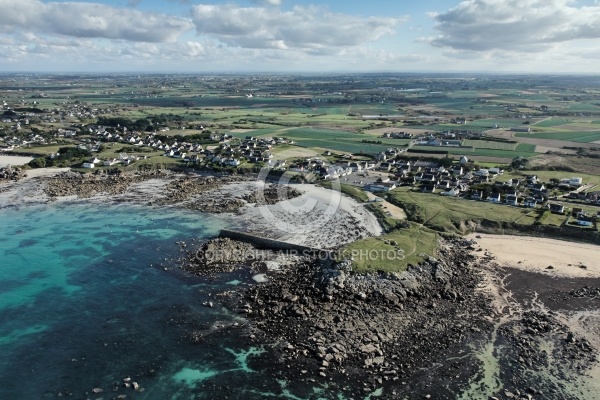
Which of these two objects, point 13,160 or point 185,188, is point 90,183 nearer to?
point 185,188

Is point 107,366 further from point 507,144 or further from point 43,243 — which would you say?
point 507,144

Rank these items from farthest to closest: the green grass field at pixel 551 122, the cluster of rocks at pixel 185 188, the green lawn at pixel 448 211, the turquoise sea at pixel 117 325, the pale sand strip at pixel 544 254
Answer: the green grass field at pixel 551 122 → the cluster of rocks at pixel 185 188 → the green lawn at pixel 448 211 → the pale sand strip at pixel 544 254 → the turquoise sea at pixel 117 325

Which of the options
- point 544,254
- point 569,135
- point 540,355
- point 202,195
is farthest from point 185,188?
point 569,135

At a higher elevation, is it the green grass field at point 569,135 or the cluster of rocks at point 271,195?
the green grass field at point 569,135

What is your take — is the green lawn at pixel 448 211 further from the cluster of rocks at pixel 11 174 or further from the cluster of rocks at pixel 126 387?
the cluster of rocks at pixel 11 174

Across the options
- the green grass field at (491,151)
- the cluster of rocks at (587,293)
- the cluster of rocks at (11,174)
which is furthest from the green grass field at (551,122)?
the cluster of rocks at (11,174)

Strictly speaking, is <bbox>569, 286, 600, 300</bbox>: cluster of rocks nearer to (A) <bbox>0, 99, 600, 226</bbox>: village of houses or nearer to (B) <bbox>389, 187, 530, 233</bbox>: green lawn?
(B) <bbox>389, 187, 530, 233</bbox>: green lawn

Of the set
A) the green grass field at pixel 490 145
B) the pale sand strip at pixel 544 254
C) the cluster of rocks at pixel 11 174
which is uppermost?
the green grass field at pixel 490 145

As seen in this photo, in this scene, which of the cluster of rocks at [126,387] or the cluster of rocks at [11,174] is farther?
the cluster of rocks at [11,174]
